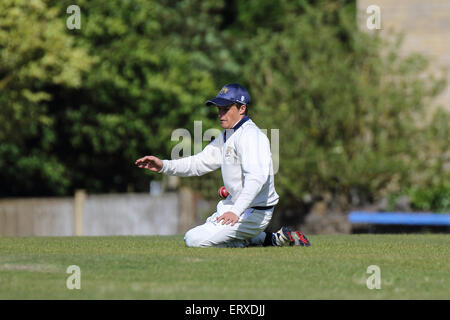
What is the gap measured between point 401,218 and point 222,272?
1562 centimetres

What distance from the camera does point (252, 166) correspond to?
390 inches

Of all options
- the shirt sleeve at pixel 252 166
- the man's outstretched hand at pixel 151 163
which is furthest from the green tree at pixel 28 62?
the shirt sleeve at pixel 252 166

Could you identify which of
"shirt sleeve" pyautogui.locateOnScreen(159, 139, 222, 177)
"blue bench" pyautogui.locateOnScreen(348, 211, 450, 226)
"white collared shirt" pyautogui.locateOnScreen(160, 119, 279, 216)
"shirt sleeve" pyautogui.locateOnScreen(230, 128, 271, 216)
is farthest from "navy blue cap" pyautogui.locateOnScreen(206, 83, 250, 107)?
"blue bench" pyautogui.locateOnScreen(348, 211, 450, 226)

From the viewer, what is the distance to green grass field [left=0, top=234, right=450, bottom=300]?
7.44 m

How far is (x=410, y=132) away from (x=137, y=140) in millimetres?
8726

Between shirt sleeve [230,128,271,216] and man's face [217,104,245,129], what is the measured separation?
0.95 ft

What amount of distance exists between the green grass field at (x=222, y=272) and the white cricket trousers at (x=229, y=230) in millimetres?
201

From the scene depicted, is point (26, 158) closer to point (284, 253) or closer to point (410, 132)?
point (410, 132)

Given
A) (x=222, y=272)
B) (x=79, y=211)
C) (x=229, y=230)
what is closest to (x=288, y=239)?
(x=229, y=230)

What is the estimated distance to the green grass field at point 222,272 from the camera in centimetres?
744

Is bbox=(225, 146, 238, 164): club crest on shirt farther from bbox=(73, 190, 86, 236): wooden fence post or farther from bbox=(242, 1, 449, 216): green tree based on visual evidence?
bbox=(73, 190, 86, 236): wooden fence post

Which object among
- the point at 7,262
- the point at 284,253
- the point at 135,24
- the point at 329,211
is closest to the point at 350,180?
the point at 329,211

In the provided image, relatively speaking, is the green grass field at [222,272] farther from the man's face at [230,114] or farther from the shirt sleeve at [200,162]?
the man's face at [230,114]
